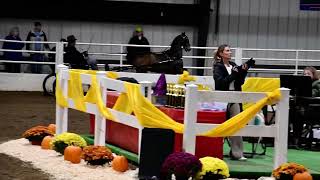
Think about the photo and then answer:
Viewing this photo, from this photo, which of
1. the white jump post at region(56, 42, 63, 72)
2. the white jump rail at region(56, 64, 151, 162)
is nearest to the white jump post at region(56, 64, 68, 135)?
the white jump rail at region(56, 64, 151, 162)

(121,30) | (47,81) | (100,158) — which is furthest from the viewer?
(121,30)

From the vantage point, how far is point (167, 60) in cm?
1825

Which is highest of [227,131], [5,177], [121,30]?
[121,30]

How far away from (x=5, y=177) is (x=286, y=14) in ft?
62.1

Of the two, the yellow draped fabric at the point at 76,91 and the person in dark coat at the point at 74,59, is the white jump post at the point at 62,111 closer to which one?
the yellow draped fabric at the point at 76,91

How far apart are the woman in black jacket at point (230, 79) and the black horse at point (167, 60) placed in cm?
804

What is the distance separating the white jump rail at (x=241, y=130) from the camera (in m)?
8.51

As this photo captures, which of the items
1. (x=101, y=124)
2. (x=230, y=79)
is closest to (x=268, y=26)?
(x=101, y=124)

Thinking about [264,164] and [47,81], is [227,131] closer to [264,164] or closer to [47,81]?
[264,164]

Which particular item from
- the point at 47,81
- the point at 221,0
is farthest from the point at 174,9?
the point at 47,81

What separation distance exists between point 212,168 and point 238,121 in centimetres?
93

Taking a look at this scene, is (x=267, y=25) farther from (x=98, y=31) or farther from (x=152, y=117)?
(x=152, y=117)

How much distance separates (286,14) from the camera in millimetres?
25953

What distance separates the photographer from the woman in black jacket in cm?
954
